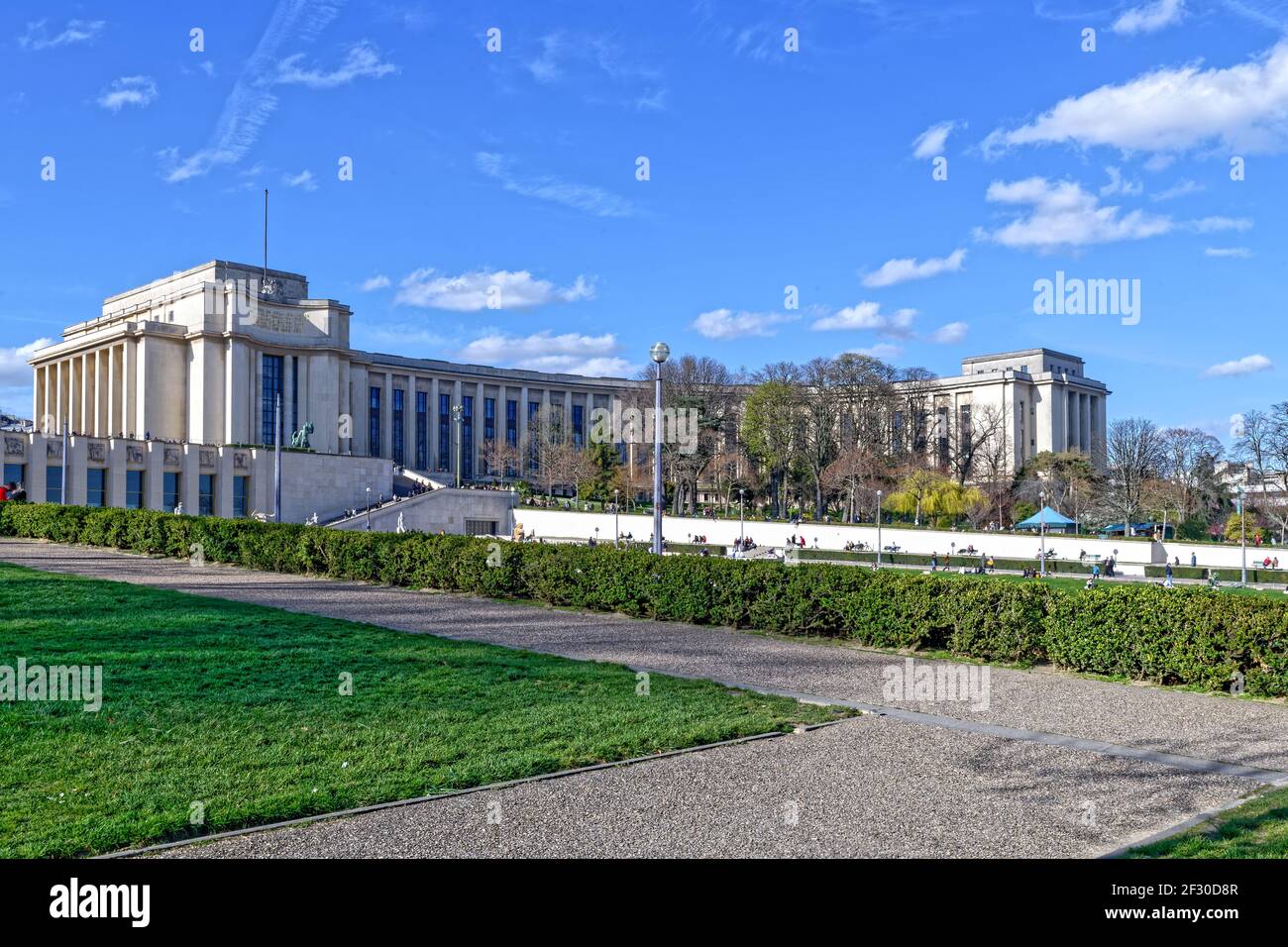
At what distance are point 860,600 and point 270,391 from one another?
7107 centimetres

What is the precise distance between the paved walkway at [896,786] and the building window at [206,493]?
5372cm

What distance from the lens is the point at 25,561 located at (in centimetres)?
2436

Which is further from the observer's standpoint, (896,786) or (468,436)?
(468,436)

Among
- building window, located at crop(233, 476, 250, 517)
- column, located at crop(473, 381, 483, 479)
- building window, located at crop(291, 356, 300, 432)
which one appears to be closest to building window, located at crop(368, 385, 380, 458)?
column, located at crop(473, 381, 483, 479)

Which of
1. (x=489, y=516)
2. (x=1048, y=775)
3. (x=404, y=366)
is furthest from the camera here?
→ (x=404, y=366)

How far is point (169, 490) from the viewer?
59.3 meters

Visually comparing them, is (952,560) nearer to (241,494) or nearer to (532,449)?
(241,494)

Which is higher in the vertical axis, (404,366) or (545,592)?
(404,366)

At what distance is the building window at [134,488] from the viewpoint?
57094mm

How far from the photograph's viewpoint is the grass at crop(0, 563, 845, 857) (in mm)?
6699

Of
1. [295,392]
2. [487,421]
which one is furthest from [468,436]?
[295,392]
